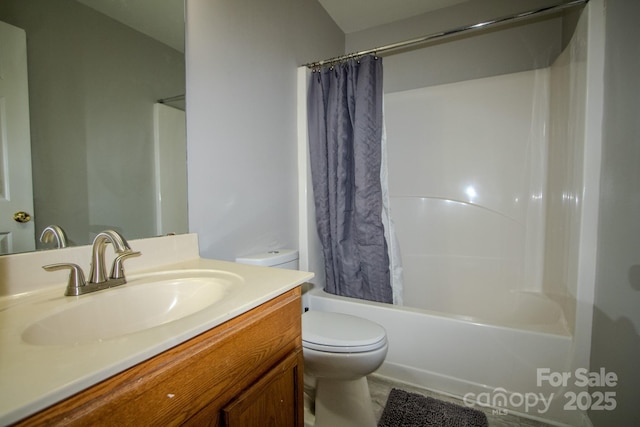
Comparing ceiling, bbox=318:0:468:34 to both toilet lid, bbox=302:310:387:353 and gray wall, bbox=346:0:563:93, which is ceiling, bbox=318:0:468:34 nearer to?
gray wall, bbox=346:0:563:93

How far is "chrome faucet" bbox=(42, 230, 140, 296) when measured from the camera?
69 cm

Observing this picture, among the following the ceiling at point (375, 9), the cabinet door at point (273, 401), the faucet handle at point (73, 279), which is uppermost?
the ceiling at point (375, 9)

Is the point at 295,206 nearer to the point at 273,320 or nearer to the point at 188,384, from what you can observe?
the point at 273,320

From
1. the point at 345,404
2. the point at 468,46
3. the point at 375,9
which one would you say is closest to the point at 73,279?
the point at 345,404

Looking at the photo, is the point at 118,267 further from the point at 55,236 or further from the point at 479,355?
the point at 479,355

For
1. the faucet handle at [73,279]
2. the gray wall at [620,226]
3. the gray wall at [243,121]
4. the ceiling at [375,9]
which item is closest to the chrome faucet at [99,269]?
the faucet handle at [73,279]

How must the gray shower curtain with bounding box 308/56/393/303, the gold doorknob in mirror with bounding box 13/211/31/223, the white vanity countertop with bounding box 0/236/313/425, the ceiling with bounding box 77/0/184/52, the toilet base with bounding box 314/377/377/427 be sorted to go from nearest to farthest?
the white vanity countertop with bounding box 0/236/313/425 → the gold doorknob in mirror with bounding box 13/211/31/223 → the ceiling with bounding box 77/0/184/52 → the toilet base with bounding box 314/377/377/427 → the gray shower curtain with bounding box 308/56/393/303

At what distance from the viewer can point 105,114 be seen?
875mm

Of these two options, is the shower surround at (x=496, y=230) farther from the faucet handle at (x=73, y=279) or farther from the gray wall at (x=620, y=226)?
the faucet handle at (x=73, y=279)

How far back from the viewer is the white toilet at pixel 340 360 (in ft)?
3.53

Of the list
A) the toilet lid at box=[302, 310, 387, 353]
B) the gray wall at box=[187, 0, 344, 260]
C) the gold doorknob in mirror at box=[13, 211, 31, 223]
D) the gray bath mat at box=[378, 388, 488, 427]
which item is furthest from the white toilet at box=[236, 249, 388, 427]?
the gold doorknob in mirror at box=[13, 211, 31, 223]

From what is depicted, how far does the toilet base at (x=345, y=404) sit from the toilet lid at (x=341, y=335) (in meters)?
0.22

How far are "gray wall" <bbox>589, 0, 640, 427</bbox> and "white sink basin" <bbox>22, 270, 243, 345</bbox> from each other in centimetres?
141

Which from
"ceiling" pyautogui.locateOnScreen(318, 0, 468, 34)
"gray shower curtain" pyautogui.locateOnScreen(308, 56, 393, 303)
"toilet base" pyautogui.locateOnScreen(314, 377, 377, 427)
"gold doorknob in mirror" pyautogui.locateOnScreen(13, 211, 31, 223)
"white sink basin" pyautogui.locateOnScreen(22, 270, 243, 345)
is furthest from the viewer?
"ceiling" pyautogui.locateOnScreen(318, 0, 468, 34)
